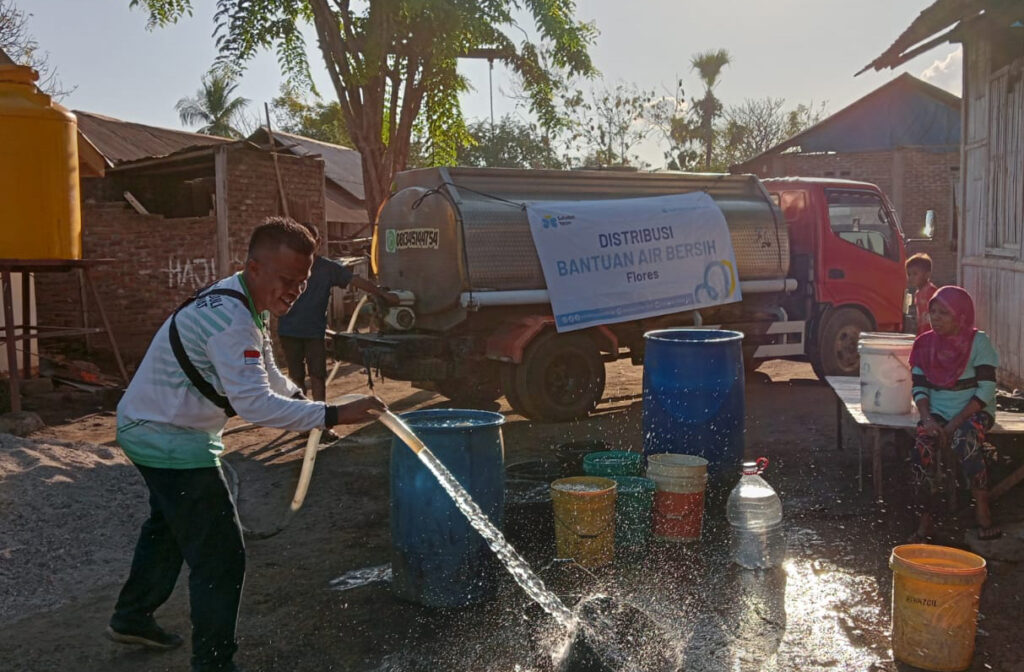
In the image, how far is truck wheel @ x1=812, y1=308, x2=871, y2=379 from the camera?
1130 centimetres

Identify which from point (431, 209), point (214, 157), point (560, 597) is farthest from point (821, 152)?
point (560, 597)

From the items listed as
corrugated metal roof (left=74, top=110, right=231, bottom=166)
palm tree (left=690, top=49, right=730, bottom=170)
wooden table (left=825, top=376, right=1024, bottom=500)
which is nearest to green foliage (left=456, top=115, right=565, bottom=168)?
palm tree (left=690, top=49, right=730, bottom=170)

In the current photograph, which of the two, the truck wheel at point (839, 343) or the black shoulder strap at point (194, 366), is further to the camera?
the truck wheel at point (839, 343)

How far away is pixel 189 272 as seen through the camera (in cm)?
1330

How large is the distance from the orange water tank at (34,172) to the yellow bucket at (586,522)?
6.68 m

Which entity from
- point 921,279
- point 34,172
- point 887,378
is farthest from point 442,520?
point 34,172

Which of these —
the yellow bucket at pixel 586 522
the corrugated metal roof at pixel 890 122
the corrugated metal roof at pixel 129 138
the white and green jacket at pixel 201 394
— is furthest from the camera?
the corrugated metal roof at pixel 890 122

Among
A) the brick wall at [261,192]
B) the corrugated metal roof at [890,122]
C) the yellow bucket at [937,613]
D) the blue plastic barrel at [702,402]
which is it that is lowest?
the yellow bucket at [937,613]

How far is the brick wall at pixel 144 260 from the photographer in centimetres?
1285

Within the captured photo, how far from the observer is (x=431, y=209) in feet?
29.6

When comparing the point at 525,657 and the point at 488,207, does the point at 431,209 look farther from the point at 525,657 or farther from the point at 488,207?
the point at 525,657

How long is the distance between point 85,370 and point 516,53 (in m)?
8.69

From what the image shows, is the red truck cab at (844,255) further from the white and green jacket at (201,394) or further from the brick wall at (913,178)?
the brick wall at (913,178)

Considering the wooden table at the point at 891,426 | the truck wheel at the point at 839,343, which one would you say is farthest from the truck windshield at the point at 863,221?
the wooden table at the point at 891,426
